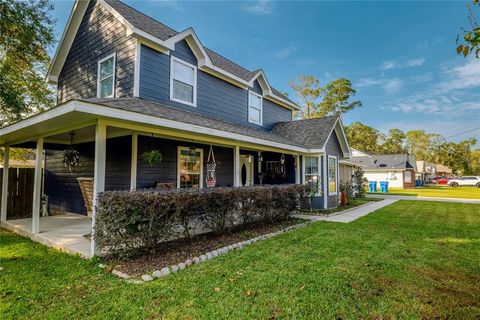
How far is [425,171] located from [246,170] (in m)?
55.3

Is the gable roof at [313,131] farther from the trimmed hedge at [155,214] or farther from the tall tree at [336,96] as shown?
the tall tree at [336,96]

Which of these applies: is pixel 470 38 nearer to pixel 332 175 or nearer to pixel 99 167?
pixel 99 167

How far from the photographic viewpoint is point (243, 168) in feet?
41.0

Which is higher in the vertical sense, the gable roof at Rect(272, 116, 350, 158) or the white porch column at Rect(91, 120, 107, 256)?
the gable roof at Rect(272, 116, 350, 158)

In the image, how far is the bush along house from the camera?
6203 millimetres

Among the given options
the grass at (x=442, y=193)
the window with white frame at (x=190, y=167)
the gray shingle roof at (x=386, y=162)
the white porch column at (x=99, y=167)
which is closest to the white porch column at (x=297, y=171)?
the window with white frame at (x=190, y=167)

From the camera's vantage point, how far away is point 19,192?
940 centimetres

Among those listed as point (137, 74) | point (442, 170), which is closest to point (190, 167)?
point (137, 74)

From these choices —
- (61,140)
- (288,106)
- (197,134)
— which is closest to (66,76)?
(61,140)

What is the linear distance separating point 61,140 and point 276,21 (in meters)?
13.8

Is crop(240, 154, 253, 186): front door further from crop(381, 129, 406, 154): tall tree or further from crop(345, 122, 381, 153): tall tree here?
crop(381, 129, 406, 154): tall tree

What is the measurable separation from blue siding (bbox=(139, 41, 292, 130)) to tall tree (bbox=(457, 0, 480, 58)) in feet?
23.8

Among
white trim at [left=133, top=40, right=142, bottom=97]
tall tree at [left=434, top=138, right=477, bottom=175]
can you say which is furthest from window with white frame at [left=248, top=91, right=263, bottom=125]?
tall tree at [left=434, top=138, right=477, bottom=175]

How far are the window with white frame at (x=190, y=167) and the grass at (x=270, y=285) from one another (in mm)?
4026
